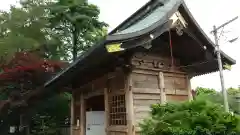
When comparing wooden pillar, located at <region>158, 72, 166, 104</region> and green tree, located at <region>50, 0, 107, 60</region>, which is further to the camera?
green tree, located at <region>50, 0, 107, 60</region>

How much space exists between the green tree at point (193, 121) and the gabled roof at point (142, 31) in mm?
1922

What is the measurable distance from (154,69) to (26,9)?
12.2 meters

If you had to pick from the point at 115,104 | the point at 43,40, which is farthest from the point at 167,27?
the point at 43,40

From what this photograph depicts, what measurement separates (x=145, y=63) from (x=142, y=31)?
54.9 inches

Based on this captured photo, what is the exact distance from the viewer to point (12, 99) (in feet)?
40.3

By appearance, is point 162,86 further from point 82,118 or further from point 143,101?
point 82,118

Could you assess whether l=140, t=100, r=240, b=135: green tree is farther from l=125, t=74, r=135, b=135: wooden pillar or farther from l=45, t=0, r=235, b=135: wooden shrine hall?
l=45, t=0, r=235, b=135: wooden shrine hall

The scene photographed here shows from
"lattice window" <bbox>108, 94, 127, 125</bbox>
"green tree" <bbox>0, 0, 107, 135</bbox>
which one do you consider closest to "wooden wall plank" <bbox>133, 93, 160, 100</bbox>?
"lattice window" <bbox>108, 94, 127, 125</bbox>

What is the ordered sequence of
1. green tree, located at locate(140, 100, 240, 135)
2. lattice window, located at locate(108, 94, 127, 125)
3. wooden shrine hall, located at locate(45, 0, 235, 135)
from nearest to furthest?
green tree, located at locate(140, 100, 240, 135) < wooden shrine hall, located at locate(45, 0, 235, 135) < lattice window, located at locate(108, 94, 127, 125)

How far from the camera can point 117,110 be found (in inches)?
300

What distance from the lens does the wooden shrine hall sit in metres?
6.62

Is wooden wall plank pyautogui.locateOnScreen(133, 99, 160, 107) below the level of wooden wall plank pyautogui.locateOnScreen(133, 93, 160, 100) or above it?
below

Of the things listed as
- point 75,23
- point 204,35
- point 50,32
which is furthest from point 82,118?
point 75,23

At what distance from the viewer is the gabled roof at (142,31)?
20.5 ft
